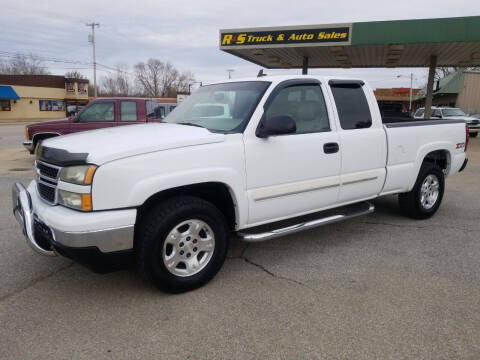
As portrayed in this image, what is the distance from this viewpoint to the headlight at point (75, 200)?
2760 mm

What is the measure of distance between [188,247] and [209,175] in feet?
2.13

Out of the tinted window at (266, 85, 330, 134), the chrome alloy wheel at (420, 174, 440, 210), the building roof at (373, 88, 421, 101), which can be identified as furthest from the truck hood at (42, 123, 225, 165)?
the building roof at (373, 88, 421, 101)

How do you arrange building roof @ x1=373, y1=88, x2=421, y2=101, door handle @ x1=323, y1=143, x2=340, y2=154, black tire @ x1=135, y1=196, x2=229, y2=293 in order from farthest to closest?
building roof @ x1=373, y1=88, x2=421, y2=101, door handle @ x1=323, y1=143, x2=340, y2=154, black tire @ x1=135, y1=196, x2=229, y2=293

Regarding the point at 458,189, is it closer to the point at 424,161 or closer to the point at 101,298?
the point at 424,161

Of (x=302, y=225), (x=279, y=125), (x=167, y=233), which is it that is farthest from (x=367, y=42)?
(x=167, y=233)

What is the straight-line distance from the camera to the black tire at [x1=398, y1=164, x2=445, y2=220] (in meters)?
5.21

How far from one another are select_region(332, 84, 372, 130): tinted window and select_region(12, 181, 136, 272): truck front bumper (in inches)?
103

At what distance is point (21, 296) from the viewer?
3246 millimetres

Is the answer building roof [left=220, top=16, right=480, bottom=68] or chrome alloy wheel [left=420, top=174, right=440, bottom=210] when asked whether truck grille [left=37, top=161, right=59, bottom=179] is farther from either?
building roof [left=220, top=16, right=480, bottom=68]

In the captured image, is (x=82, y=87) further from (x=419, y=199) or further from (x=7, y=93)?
(x=419, y=199)

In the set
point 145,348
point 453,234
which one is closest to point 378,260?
point 453,234

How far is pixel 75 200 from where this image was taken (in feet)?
9.27

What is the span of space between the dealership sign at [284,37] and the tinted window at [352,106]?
435 inches

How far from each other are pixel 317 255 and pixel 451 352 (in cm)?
178
